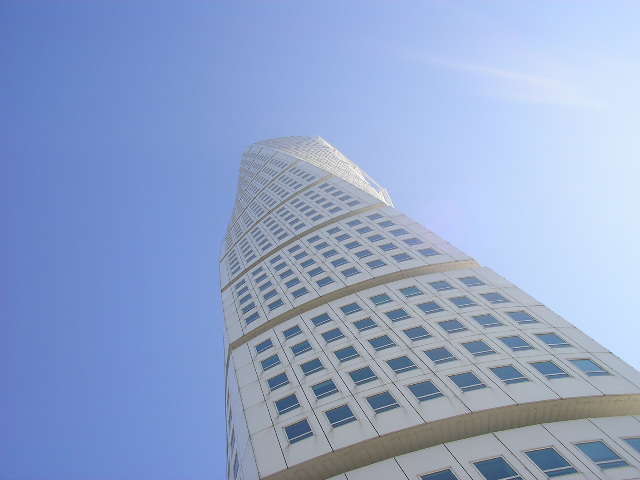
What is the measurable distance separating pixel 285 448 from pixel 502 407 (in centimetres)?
943

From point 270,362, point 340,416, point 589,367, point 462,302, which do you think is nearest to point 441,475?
point 340,416

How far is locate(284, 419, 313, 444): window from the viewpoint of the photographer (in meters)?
19.0

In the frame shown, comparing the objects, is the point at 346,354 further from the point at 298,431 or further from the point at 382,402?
the point at 298,431

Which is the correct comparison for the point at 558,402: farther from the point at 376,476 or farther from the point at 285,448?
the point at 285,448

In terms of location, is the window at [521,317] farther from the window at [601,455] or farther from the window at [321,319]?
the window at [321,319]

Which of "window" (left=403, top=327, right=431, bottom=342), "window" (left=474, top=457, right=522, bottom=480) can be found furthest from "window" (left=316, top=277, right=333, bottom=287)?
"window" (left=474, top=457, right=522, bottom=480)

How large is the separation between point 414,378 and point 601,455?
760 cm

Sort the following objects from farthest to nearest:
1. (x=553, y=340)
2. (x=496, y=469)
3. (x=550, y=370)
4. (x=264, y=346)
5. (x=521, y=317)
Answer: (x=264, y=346)
(x=521, y=317)
(x=553, y=340)
(x=550, y=370)
(x=496, y=469)

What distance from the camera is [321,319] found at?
27656 mm

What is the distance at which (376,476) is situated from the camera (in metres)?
16.7

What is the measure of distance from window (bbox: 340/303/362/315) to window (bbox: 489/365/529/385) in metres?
9.25

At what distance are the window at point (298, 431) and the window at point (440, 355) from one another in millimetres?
6998

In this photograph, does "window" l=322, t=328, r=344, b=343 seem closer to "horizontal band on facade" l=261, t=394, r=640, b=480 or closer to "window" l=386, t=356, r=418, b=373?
"window" l=386, t=356, r=418, b=373

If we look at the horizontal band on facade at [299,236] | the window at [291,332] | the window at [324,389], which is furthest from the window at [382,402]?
the horizontal band on facade at [299,236]
